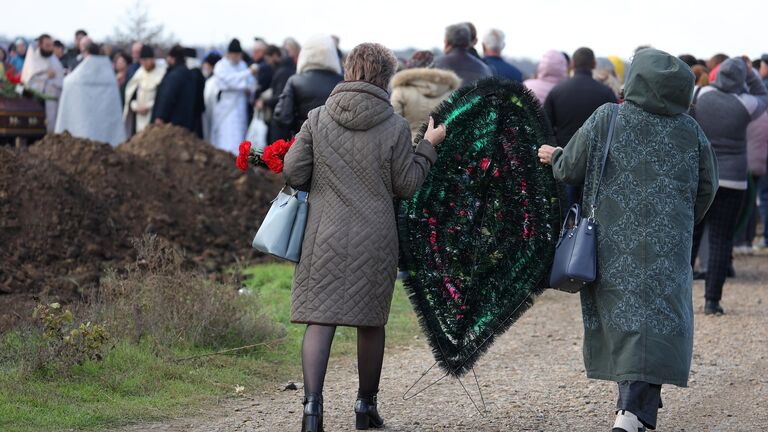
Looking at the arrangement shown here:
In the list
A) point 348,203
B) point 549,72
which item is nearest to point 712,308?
point 549,72

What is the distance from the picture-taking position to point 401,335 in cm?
964

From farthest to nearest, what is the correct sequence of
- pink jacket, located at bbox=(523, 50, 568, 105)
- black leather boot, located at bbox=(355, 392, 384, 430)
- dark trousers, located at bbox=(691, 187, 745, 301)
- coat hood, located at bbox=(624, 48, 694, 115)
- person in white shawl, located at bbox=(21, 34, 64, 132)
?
person in white shawl, located at bbox=(21, 34, 64, 132)
pink jacket, located at bbox=(523, 50, 568, 105)
dark trousers, located at bbox=(691, 187, 745, 301)
black leather boot, located at bbox=(355, 392, 384, 430)
coat hood, located at bbox=(624, 48, 694, 115)

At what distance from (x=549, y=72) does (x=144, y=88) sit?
6748 millimetres

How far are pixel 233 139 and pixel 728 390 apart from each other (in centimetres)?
1116

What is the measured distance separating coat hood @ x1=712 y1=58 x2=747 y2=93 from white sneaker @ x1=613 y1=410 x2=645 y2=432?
5.85 metres

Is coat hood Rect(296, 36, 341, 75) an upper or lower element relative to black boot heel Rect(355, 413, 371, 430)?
upper

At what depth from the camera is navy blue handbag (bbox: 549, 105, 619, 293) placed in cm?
613

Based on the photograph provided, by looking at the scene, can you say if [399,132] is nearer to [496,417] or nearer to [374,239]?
[374,239]

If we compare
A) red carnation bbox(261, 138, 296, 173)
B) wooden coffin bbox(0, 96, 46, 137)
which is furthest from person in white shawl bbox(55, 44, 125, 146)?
red carnation bbox(261, 138, 296, 173)

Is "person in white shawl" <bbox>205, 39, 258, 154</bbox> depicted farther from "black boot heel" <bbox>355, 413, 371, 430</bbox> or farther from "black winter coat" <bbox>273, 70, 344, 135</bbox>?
"black boot heel" <bbox>355, 413, 371, 430</bbox>

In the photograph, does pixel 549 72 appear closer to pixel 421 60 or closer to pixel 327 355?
pixel 421 60

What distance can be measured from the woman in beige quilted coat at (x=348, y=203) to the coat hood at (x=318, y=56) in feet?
17.4

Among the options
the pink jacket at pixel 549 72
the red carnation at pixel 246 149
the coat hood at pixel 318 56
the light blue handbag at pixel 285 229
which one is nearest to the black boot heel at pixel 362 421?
the light blue handbag at pixel 285 229

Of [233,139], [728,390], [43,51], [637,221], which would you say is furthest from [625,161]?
[43,51]
